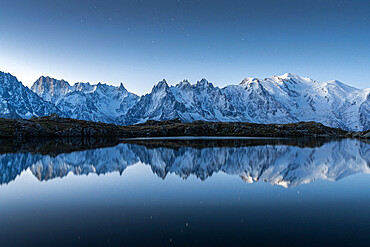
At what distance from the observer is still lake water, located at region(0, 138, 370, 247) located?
16359 mm

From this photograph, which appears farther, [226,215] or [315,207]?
[315,207]

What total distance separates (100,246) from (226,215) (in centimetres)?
1032

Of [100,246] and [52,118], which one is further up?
[52,118]

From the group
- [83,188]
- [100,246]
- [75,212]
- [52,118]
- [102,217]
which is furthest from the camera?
[52,118]

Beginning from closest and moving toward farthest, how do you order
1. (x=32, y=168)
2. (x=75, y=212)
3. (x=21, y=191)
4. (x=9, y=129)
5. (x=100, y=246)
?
(x=100, y=246), (x=75, y=212), (x=21, y=191), (x=32, y=168), (x=9, y=129)

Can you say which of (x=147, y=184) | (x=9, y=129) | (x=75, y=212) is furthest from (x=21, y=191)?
(x=9, y=129)

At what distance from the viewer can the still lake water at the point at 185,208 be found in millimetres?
16359

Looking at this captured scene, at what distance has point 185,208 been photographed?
22875 millimetres

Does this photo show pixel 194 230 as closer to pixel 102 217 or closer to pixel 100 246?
pixel 100 246

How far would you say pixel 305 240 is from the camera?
1577cm

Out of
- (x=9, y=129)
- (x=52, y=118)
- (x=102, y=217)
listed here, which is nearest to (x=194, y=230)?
(x=102, y=217)

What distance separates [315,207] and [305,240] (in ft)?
27.6

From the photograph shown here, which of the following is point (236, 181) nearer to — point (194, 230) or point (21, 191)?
point (194, 230)

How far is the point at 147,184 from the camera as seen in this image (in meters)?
33.8
